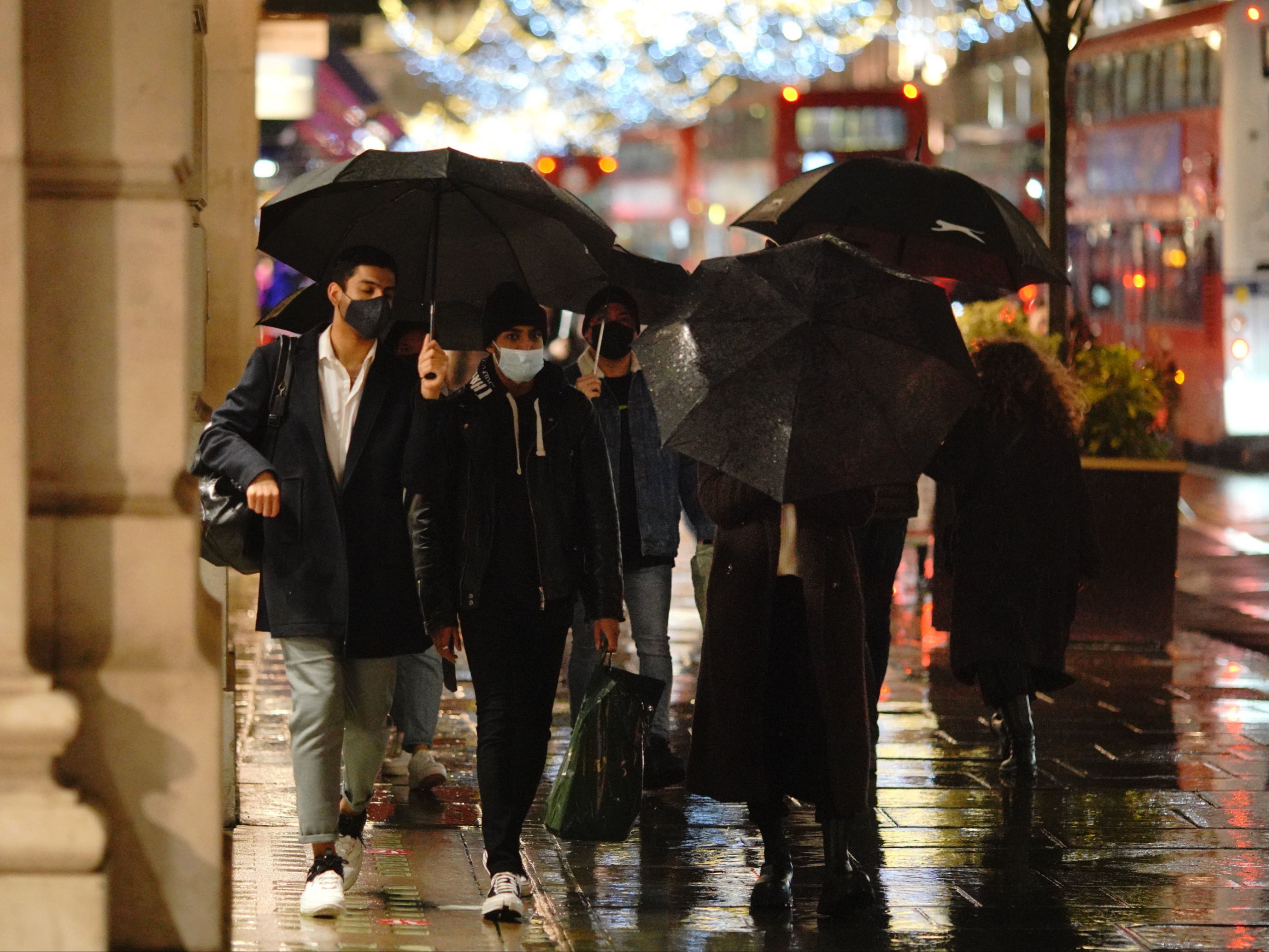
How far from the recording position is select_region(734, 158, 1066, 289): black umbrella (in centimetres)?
803

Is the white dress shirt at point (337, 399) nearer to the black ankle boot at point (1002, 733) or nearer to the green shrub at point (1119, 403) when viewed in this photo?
the black ankle boot at point (1002, 733)

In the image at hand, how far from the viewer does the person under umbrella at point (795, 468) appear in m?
5.70

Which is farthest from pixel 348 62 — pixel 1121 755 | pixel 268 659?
pixel 1121 755

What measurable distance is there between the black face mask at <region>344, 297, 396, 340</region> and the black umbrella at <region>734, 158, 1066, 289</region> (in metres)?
2.69

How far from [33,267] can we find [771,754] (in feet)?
8.42

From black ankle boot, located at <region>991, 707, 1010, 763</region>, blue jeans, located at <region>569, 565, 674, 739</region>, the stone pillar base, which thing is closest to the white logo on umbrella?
blue jeans, located at <region>569, 565, 674, 739</region>

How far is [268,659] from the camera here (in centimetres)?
1043

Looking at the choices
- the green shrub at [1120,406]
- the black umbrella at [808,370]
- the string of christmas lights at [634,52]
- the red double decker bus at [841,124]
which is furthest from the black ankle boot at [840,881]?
the string of christmas lights at [634,52]

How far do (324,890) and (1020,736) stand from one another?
322cm

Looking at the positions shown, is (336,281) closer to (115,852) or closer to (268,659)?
(115,852)

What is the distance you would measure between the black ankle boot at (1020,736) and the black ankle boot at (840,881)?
206 cm

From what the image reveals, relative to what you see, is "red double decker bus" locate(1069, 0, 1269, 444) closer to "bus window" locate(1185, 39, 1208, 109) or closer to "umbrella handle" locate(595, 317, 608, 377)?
"bus window" locate(1185, 39, 1208, 109)

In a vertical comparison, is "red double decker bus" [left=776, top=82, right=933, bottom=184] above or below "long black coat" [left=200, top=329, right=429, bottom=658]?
above

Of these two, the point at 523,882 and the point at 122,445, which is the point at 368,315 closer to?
the point at 122,445
